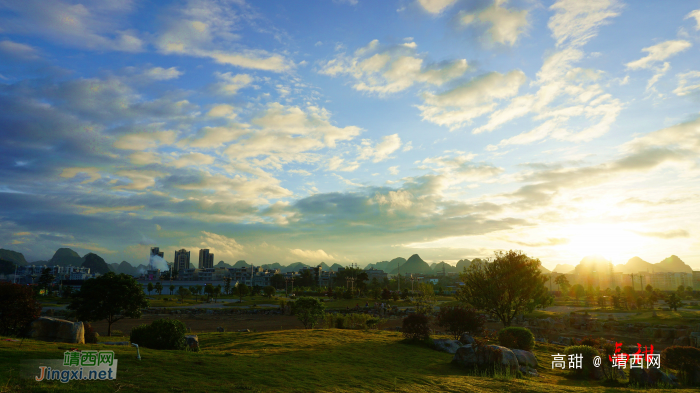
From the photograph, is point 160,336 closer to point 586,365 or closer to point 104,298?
point 104,298

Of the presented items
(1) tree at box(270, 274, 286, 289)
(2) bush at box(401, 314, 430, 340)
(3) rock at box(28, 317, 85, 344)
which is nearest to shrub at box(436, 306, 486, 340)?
(2) bush at box(401, 314, 430, 340)

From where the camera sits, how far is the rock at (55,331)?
16.8m

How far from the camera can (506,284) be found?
1396 inches

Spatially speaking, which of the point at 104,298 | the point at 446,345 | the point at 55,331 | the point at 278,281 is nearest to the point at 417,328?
the point at 446,345

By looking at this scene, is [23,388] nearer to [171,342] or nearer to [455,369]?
[171,342]

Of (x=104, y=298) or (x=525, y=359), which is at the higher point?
(x=104, y=298)

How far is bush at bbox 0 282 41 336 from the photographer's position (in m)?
20.0

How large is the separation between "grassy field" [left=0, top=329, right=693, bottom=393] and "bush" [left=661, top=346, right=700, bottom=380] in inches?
182

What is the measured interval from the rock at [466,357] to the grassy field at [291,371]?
60 cm

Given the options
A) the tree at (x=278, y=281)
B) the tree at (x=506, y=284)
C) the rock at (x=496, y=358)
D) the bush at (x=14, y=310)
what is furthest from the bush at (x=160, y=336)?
the tree at (x=278, y=281)

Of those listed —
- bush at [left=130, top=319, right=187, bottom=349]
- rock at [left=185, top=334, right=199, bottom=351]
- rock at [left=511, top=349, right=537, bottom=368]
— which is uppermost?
bush at [left=130, top=319, right=187, bottom=349]

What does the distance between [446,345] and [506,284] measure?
12.0 metres

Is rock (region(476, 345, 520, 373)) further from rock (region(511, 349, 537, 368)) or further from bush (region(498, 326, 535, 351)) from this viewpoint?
bush (region(498, 326, 535, 351))

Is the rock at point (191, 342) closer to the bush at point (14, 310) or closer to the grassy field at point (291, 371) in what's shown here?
the grassy field at point (291, 371)
